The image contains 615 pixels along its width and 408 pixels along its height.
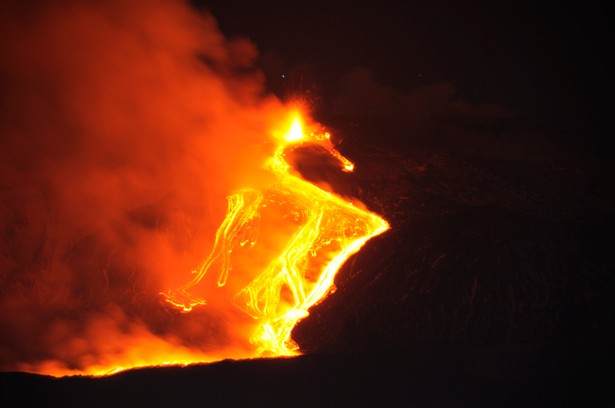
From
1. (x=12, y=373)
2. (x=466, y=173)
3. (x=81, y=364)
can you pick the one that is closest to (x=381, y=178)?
(x=466, y=173)

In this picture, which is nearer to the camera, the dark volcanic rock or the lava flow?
the dark volcanic rock

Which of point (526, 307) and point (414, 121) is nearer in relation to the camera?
point (526, 307)

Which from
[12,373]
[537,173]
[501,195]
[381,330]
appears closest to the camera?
[12,373]

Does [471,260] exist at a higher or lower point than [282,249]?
lower

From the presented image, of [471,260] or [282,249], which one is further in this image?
[282,249]

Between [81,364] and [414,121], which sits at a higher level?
[414,121]

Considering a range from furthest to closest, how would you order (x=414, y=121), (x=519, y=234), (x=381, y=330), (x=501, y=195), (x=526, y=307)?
(x=414, y=121) < (x=501, y=195) < (x=519, y=234) < (x=526, y=307) < (x=381, y=330)

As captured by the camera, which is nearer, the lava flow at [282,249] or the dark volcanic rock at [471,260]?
the dark volcanic rock at [471,260]

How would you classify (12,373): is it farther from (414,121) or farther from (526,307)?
(414,121)
